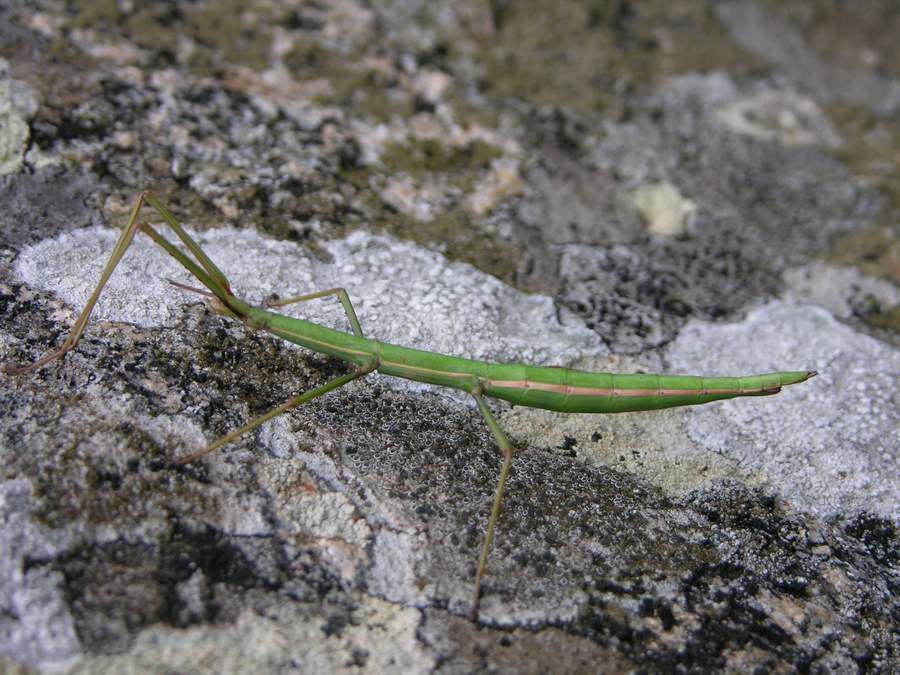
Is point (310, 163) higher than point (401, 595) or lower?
higher

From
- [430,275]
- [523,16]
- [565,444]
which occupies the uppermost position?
[523,16]

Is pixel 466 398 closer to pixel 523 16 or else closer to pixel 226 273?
pixel 226 273

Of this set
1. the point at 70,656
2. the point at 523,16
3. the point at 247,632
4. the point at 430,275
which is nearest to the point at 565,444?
the point at 430,275

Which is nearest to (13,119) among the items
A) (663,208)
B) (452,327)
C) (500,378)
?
(452,327)

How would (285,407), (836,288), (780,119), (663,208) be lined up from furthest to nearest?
(780,119), (663,208), (836,288), (285,407)

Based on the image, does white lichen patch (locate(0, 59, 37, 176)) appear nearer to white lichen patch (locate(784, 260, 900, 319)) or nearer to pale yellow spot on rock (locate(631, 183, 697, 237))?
pale yellow spot on rock (locate(631, 183, 697, 237))

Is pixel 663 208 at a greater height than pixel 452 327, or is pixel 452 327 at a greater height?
pixel 663 208

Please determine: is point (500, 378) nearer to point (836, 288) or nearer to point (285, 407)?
point (285, 407)

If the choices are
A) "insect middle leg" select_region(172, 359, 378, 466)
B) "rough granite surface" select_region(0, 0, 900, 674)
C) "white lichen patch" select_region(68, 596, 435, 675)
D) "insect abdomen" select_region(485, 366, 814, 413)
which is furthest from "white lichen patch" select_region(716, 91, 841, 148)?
"white lichen patch" select_region(68, 596, 435, 675)
